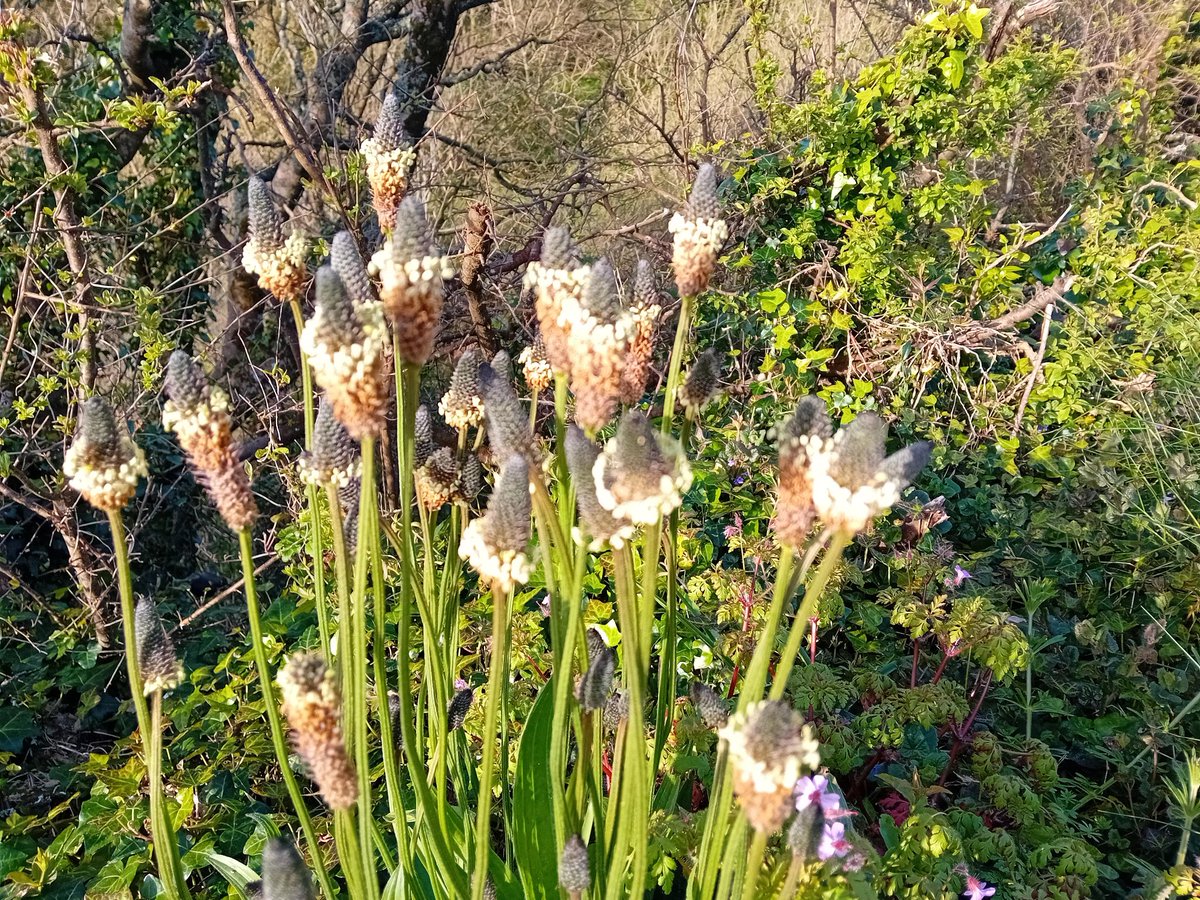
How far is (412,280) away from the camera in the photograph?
0.97 metres

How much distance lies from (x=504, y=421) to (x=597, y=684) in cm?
44

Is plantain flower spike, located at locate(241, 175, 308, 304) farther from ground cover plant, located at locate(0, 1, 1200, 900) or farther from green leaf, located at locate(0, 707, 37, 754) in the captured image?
green leaf, located at locate(0, 707, 37, 754)

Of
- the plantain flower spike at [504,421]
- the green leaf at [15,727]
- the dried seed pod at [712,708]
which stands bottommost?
the green leaf at [15,727]

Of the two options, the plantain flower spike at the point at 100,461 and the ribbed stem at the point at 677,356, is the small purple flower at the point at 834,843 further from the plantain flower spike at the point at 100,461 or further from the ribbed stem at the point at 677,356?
the plantain flower spike at the point at 100,461

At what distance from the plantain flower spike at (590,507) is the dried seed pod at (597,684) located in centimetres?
30

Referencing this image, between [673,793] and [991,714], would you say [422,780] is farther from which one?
[991,714]

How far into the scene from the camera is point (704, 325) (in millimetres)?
3779

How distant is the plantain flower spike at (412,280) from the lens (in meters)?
0.97

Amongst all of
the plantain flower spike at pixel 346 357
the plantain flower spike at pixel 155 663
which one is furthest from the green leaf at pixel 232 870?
the plantain flower spike at pixel 346 357

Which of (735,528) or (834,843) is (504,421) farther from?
(735,528)

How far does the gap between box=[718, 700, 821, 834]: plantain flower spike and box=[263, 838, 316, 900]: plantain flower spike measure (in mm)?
441

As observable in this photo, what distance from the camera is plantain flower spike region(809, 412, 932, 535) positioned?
845mm

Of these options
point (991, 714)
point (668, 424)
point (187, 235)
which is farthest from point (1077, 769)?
point (187, 235)

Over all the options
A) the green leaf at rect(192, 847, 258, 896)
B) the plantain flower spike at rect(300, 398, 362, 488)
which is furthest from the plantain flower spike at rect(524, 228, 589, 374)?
the green leaf at rect(192, 847, 258, 896)
